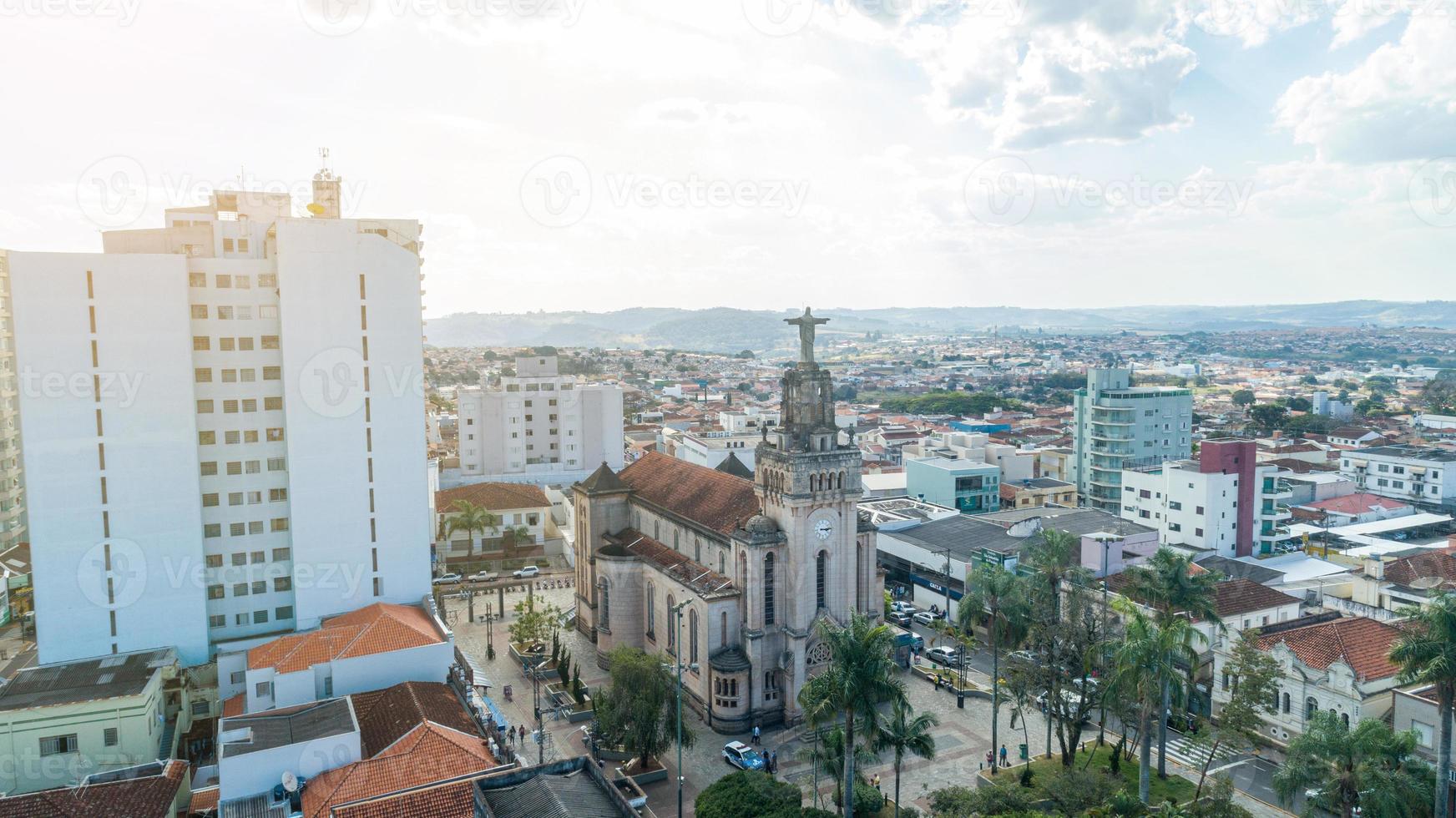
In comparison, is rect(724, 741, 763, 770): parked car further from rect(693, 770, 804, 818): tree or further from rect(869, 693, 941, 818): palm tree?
rect(869, 693, 941, 818): palm tree

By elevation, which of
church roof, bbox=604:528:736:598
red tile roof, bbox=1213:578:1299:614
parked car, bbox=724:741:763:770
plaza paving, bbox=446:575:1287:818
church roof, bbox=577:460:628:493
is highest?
church roof, bbox=577:460:628:493

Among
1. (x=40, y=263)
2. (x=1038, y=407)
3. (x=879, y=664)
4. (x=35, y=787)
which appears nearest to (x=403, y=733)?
(x=35, y=787)

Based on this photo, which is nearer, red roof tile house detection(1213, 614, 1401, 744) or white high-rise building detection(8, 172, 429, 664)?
red roof tile house detection(1213, 614, 1401, 744)

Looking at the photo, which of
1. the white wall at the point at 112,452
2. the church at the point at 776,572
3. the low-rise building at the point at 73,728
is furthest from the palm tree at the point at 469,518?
the low-rise building at the point at 73,728

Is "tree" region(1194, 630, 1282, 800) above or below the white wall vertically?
below

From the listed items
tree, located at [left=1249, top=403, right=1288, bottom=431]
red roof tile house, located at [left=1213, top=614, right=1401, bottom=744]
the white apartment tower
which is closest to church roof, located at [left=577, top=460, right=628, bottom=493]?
the white apartment tower

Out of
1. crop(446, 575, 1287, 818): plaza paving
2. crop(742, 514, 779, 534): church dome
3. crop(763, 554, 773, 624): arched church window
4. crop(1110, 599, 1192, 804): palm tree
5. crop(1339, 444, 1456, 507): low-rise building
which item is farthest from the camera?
crop(1339, 444, 1456, 507): low-rise building

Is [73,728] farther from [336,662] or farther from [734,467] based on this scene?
[734,467]

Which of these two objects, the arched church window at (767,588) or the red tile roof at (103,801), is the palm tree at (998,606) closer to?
the arched church window at (767,588)
